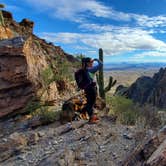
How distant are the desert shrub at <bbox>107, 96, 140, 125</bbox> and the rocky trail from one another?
1093mm

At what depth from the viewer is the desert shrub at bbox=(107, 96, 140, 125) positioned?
983 centimetres

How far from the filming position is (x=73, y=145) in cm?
744

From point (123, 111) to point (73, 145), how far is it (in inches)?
162

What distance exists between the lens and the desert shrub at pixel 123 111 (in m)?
9.83

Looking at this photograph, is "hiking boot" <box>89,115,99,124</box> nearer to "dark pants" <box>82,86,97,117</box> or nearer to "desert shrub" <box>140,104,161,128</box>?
"dark pants" <box>82,86,97,117</box>

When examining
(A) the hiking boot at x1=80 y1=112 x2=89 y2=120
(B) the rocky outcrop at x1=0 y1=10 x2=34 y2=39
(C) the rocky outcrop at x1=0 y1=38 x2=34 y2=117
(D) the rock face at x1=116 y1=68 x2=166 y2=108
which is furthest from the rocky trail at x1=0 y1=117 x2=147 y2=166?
(D) the rock face at x1=116 y1=68 x2=166 y2=108

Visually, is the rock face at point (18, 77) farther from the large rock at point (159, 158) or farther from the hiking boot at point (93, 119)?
the large rock at point (159, 158)

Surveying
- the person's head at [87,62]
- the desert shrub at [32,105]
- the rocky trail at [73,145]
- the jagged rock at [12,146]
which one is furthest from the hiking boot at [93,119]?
the desert shrub at [32,105]

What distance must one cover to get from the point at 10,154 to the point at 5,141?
710mm

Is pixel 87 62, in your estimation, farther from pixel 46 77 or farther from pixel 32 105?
pixel 46 77

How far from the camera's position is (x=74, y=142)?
764 centimetres

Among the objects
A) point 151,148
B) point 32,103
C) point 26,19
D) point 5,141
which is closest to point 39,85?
point 32,103

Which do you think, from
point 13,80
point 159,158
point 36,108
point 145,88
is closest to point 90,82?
point 36,108

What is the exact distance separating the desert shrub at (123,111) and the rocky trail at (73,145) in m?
1.09
